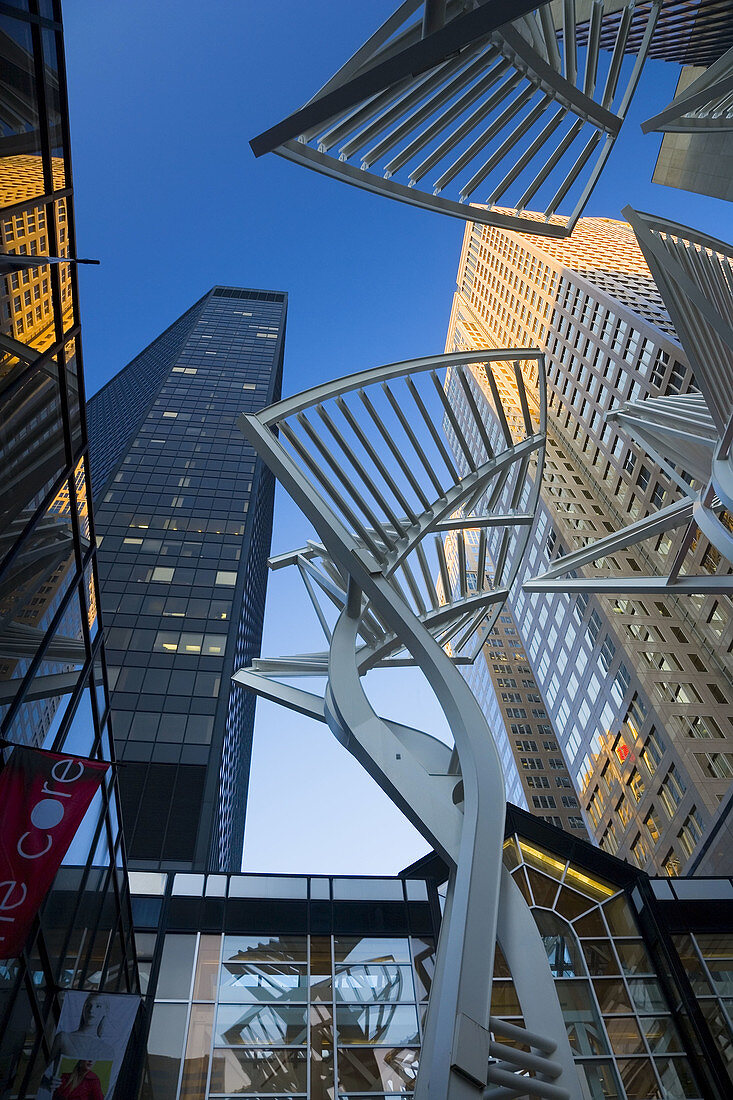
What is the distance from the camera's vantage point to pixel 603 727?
5544cm

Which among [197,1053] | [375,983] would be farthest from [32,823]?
[375,983]

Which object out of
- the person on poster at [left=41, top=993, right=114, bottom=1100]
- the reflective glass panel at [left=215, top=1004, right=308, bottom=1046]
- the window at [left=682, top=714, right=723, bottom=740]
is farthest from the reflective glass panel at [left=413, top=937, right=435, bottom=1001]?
the window at [left=682, top=714, right=723, bottom=740]

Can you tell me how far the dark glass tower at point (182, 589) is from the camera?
126 feet

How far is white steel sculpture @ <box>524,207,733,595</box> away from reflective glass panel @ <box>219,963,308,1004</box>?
12.0 m

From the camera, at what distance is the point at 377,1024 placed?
17344mm

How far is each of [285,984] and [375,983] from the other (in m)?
2.20

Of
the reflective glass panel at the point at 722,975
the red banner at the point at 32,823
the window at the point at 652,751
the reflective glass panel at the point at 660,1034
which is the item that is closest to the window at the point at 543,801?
the window at the point at 652,751

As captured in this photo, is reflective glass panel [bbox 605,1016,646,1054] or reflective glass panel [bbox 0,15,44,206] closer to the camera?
reflective glass panel [bbox 0,15,44,206]

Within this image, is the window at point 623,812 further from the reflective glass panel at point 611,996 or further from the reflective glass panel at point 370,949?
the reflective glass panel at point 370,949

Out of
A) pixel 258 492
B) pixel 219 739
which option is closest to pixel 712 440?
pixel 219 739

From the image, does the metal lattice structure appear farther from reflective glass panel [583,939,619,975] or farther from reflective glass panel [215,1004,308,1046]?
reflective glass panel [215,1004,308,1046]

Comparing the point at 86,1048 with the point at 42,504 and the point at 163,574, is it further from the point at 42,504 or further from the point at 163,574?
the point at 163,574

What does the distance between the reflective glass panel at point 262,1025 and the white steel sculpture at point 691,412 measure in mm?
12587

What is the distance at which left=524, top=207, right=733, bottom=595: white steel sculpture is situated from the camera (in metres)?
16.6
